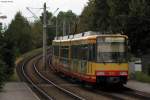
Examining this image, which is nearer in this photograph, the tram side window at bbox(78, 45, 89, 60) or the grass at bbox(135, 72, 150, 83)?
the tram side window at bbox(78, 45, 89, 60)

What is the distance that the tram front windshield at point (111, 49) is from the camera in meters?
31.4

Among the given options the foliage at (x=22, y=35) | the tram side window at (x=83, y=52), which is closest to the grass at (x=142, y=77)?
the tram side window at (x=83, y=52)

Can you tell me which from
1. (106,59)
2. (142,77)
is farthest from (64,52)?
(106,59)

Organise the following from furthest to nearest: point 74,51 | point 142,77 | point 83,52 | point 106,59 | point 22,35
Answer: point 22,35
point 74,51
point 142,77
point 83,52
point 106,59

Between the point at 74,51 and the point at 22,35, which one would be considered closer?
the point at 74,51

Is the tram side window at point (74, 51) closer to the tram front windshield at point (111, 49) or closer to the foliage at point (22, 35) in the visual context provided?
the tram front windshield at point (111, 49)

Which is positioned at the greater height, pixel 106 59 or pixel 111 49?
pixel 111 49

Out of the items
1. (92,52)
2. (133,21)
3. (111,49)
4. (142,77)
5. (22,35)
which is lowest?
(142,77)

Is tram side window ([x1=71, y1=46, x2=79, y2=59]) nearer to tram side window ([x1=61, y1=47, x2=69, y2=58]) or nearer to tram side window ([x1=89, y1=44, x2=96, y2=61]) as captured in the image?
tram side window ([x1=61, y1=47, x2=69, y2=58])

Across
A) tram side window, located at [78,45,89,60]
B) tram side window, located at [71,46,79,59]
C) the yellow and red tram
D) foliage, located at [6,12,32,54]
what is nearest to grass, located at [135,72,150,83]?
tram side window, located at [71,46,79,59]

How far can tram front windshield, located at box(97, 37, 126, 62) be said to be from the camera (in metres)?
31.4

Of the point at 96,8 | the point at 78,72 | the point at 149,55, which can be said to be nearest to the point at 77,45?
the point at 78,72

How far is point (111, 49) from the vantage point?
3161 centimetres

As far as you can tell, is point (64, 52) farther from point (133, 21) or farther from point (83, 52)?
point (83, 52)
